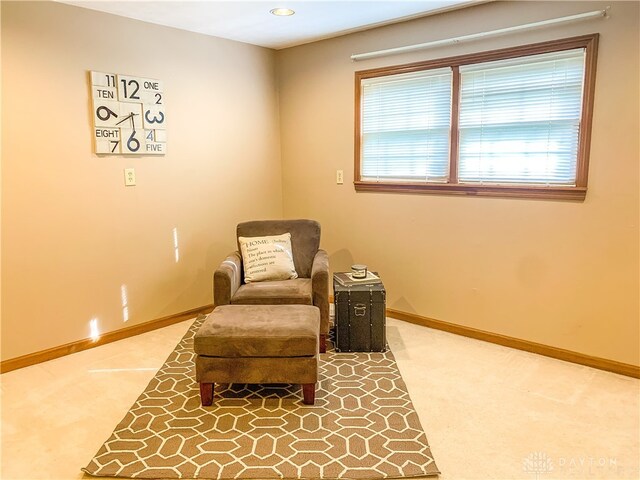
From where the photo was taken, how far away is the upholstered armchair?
126 inches

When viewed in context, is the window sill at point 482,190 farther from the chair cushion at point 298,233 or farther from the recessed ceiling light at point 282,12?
the recessed ceiling light at point 282,12

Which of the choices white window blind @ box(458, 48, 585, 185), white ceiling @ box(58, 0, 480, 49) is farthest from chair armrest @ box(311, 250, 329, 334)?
white ceiling @ box(58, 0, 480, 49)

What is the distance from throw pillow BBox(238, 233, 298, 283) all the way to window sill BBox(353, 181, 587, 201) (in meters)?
0.96

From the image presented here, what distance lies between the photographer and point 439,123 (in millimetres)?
3580

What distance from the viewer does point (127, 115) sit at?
345cm

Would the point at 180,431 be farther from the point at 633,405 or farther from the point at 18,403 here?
the point at 633,405

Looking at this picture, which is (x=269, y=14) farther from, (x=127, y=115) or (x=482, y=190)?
(x=482, y=190)

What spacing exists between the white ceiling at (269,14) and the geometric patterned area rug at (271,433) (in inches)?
95.5

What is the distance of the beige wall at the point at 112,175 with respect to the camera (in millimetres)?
3004

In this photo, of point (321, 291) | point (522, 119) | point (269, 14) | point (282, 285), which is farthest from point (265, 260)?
point (522, 119)

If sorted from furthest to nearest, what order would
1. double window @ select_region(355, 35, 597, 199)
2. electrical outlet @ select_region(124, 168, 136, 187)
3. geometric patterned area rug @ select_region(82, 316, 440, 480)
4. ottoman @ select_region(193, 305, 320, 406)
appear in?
1. electrical outlet @ select_region(124, 168, 136, 187)
2. double window @ select_region(355, 35, 597, 199)
3. ottoman @ select_region(193, 305, 320, 406)
4. geometric patterned area rug @ select_region(82, 316, 440, 480)

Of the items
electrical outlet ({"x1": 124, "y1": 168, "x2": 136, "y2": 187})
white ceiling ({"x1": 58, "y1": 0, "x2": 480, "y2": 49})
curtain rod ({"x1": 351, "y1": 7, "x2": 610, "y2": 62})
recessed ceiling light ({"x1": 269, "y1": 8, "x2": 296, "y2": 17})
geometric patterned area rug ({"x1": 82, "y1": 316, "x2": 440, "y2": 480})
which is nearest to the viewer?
geometric patterned area rug ({"x1": 82, "y1": 316, "x2": 440, "y2": 480})

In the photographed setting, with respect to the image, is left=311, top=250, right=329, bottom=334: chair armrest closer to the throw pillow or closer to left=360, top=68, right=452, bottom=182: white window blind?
the throw pillow

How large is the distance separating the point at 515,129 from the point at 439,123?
0.58m
